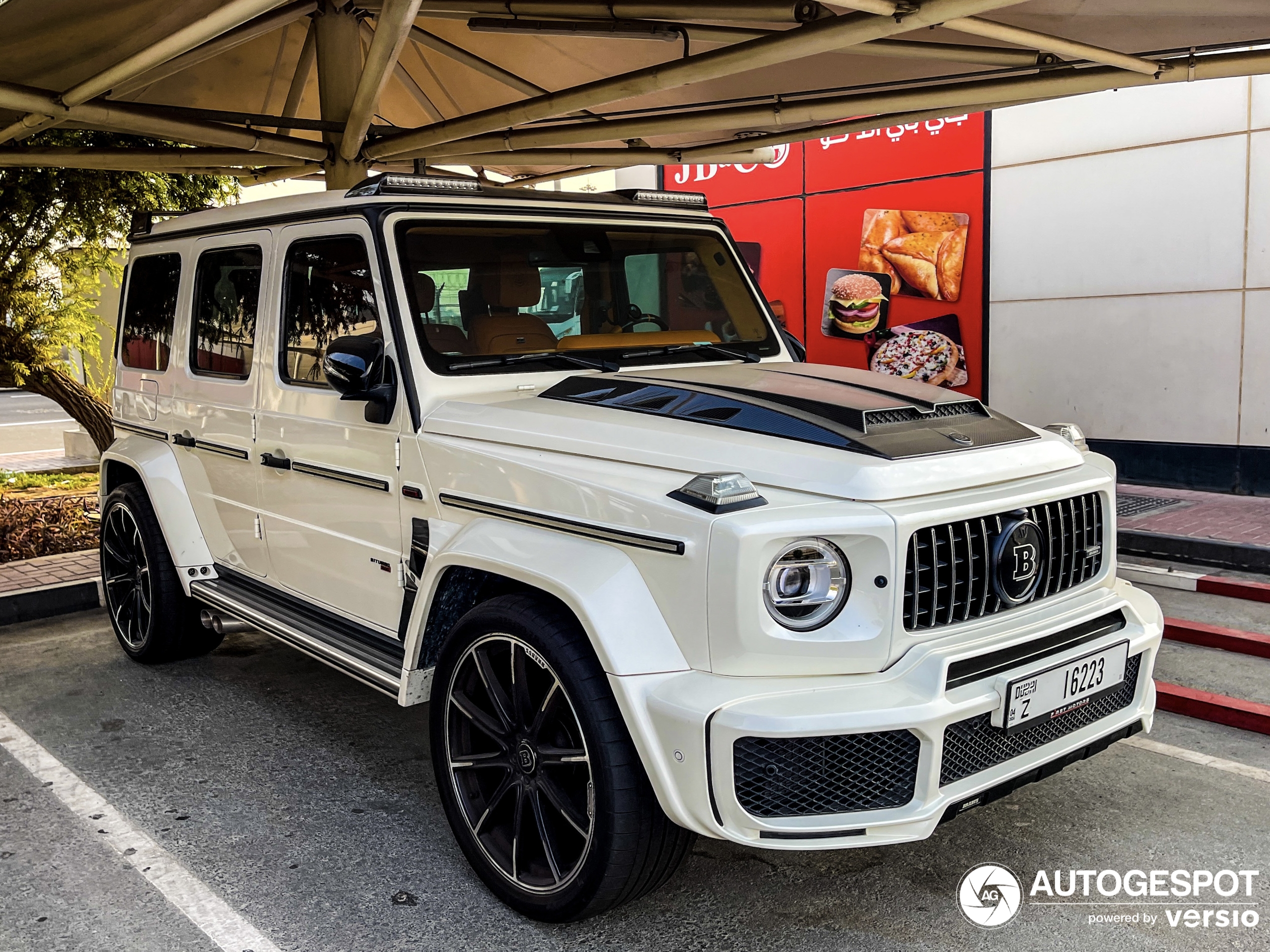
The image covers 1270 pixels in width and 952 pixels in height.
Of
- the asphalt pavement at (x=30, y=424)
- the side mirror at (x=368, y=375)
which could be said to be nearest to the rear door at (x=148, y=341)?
the side mirror at (x=368, y=375)

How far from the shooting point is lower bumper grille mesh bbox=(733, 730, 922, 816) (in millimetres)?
2594

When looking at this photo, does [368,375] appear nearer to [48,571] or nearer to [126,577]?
[126,577]

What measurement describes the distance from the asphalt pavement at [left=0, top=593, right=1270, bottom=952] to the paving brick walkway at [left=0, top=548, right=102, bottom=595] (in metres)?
2.19

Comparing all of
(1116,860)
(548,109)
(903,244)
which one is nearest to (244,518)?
(548,109)

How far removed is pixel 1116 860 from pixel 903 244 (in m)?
9.26

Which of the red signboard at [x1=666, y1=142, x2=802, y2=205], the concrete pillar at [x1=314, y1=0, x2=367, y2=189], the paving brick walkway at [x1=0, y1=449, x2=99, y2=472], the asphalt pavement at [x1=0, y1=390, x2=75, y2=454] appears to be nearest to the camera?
the concrete pillar at [x1=314, y1=0, x2=367, y2=189]

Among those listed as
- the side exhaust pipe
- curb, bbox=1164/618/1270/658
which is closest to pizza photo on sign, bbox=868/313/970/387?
curb, bbox=1164/618/1270/658

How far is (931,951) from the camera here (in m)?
2.99

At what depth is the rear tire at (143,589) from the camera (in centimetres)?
522

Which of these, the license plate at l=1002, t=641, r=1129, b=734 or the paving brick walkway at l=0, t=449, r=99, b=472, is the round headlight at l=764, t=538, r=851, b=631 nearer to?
the license plate at l=1002, t=641, r=1129, b=734

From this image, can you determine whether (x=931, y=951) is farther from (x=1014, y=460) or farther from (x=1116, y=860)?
(x=1014, y=460)

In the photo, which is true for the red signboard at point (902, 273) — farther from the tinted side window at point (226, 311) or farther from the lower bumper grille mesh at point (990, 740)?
the lower bumper grille mesh at point (990, 740)

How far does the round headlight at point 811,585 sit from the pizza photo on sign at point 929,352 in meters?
9.11

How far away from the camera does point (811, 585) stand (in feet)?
8.91
